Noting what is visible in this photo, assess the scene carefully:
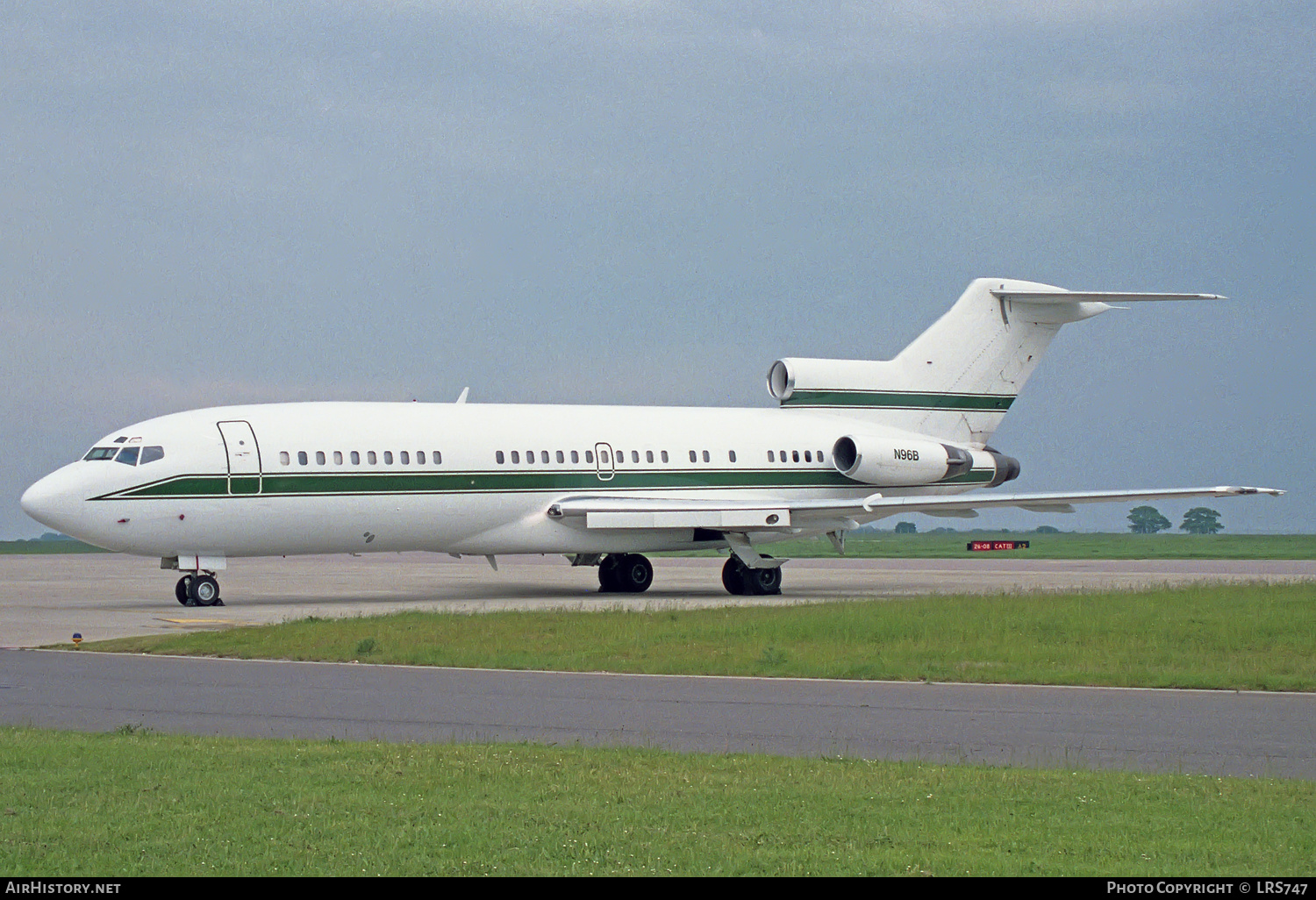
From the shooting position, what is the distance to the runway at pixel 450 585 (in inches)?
1085

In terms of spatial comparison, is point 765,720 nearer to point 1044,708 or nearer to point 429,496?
point 1044,708

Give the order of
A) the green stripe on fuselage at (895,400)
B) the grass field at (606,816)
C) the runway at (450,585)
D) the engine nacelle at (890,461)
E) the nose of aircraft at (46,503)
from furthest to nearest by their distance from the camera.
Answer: the green stripe on fuselage at (895,400) < the engine nacelle at (890,461) < the nose of aircraft at (46,503) < the runway at (450,585) < the grass field at (606,816)

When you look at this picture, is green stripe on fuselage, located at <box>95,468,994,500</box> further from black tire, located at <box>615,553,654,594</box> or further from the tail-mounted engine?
black tire, located at <box>615,553,654,594</box>

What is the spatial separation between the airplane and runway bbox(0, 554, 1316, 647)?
1.33 m

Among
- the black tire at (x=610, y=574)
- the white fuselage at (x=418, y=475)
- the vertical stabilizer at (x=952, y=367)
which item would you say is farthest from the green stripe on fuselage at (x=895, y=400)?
the black tire at (x=610, y=574)

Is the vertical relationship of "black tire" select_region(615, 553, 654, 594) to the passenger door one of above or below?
below

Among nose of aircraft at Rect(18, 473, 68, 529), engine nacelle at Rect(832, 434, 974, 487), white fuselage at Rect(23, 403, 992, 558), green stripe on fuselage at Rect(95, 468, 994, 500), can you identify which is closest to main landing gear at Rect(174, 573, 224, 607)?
white fuselage at Rect(23, 403, 992, 558)

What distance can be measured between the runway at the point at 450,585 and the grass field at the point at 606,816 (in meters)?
13.5

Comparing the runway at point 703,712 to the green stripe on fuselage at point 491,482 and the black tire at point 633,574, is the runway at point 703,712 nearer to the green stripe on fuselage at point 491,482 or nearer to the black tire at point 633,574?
the green stripe on fuselage at point 491,482

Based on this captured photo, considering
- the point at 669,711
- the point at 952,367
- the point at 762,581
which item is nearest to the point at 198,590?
the point at 762,581

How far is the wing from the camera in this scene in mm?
32938

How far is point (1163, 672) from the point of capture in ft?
57.0
